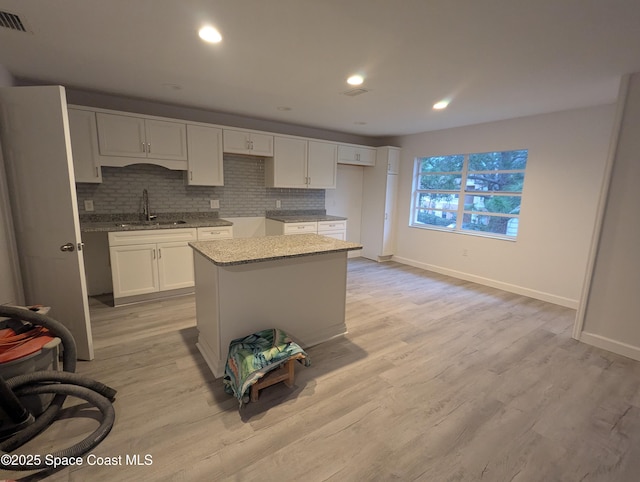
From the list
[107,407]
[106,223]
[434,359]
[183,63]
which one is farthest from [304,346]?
[106,223]

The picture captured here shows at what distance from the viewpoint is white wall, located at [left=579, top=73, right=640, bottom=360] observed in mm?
2543

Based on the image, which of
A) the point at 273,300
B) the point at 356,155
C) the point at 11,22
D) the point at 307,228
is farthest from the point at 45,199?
the point at 356,155

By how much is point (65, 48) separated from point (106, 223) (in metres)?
1.94

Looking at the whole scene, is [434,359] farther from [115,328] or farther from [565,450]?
[115,328]

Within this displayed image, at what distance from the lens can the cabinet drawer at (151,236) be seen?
3.32 m

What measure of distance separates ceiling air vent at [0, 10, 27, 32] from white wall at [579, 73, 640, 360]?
452 centimetres

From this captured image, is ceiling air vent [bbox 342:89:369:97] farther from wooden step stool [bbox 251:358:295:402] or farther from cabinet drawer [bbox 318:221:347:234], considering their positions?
wooden step stool [bbox 251:358:295:402]

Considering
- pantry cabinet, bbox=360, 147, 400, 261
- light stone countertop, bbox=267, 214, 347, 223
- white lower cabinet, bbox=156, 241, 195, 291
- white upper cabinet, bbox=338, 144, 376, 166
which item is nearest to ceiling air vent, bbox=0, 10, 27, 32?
white lower cabinet, bbox=156, 241, 195, 291

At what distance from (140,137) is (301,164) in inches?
88.2

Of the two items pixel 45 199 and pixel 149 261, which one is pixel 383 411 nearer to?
pixel 45 199

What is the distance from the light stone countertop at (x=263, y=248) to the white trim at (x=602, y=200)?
88.0 inches

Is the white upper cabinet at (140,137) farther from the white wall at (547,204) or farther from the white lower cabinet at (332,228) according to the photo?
the white wall at (547,204)

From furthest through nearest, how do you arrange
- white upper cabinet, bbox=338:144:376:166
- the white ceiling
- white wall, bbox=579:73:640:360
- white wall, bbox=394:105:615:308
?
white upper cabinet, bbox=338:144:376:166 → white wall, bbox=394:105:615:308 → white wall, bbox=579:73:640:360 → the white ceiling

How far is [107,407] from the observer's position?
179cm
